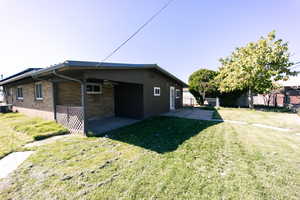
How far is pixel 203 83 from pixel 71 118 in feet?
51.1

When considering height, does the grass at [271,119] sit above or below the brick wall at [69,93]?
below

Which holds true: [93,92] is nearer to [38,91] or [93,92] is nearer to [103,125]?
[103,125]

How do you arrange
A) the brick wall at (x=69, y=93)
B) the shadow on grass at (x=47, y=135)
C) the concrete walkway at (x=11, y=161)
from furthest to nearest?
1. the brick wall at (x=69, y=93)
2. the shadow on grass at (x=47, y=135)
3. the concrete walkway at (x=11, y=161)

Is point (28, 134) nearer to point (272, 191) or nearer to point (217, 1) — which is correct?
point (272, 191)

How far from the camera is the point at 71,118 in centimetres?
583

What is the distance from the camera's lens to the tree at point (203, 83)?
1675 centimetres

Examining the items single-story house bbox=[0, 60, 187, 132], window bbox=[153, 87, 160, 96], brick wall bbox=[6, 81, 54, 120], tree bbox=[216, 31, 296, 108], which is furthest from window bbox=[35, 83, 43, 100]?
tree bbox=[216, 31, 296, 108]

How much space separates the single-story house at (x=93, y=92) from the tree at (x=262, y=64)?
822cm

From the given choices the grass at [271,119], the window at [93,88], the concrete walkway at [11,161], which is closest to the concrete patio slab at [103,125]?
Answer: the window at [93,88]

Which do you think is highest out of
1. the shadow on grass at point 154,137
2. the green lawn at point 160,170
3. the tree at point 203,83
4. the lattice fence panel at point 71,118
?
the tree at point 203,83

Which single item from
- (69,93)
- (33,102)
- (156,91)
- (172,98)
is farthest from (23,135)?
(172,98)

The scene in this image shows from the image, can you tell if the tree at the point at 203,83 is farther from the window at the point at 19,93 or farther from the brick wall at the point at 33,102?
the window at the point at 19,93

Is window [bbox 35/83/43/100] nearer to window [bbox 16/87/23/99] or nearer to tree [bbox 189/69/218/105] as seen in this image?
window [bbox 16/87/23/99]

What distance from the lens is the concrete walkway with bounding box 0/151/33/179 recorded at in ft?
9.62
